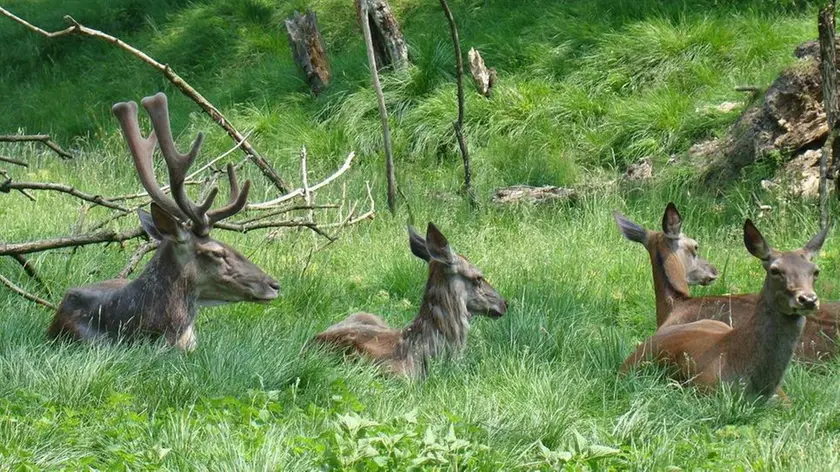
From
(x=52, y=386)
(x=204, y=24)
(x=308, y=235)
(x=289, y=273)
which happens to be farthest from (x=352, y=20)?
(x=52, y=386)

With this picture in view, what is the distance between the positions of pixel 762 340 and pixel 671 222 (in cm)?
229

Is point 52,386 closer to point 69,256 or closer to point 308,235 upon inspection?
point 69,256

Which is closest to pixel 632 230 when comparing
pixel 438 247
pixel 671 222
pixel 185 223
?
pixel 671 222

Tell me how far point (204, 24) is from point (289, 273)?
1171cm

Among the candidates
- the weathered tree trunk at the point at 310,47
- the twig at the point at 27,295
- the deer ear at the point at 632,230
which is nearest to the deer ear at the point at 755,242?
the deer ear at the point at 632,230

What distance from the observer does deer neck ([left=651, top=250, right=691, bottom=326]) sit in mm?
8695

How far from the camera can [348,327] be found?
7.78 meters

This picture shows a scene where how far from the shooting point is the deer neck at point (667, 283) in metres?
8.70

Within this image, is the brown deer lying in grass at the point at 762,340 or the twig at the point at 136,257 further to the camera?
the twig at the point at 136,257

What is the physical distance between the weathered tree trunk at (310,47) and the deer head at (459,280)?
9.43 metres

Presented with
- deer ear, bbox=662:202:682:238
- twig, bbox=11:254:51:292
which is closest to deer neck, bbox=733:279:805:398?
deer ear, bbox=662:202:682:238

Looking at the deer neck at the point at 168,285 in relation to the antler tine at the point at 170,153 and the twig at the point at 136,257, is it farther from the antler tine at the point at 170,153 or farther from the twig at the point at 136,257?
the twig at the point at 136,257

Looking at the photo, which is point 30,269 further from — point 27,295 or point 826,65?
point 826,65

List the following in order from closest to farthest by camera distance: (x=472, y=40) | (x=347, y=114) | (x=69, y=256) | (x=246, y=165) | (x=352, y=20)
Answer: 1. (x=69, y=256)
2. (x=246, y=165)
3. (x=347, y=114)
4. (x=472, y=40)
5. (x=352, y=20)
